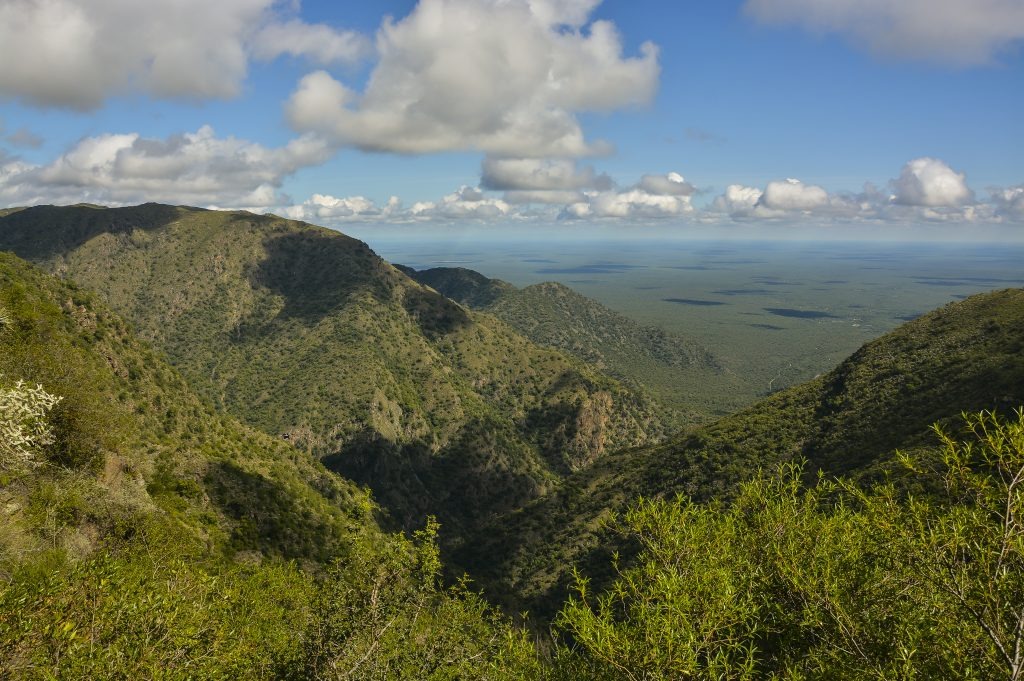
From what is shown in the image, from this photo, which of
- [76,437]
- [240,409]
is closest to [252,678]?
[76,437]

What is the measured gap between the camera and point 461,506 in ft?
400

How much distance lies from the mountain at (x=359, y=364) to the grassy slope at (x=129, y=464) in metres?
40.2

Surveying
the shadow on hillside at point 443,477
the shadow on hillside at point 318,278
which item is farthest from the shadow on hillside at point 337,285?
the shadow on hillside at point 443,477

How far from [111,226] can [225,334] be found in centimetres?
7899

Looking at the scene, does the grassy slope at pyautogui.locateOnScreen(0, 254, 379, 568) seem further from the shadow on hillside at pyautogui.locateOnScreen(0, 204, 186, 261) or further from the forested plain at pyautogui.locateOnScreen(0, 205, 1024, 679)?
the shadow on hillside at pyautogui.locateOnScreen(0, 204, 186, 261)

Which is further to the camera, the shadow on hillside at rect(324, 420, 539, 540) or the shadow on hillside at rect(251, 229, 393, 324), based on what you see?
the shadow on hillside at rect(251, 229, 393, 324)

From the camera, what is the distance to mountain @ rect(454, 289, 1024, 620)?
56656mm

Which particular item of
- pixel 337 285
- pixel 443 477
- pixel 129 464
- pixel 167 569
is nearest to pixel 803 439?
pixel 167 569

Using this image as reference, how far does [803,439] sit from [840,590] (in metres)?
64.5

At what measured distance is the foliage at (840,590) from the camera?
10.1m

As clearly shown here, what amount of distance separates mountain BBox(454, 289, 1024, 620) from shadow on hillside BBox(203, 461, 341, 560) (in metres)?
23.8

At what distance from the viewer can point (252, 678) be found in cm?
1534

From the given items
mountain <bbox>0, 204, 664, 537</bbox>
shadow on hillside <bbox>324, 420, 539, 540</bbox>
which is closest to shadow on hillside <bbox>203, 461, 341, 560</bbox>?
shadow on hillside <bbox>324, 420, 539, 540</bbox>

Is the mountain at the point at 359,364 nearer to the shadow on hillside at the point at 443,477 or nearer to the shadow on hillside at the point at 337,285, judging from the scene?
the shadow on hillside at the point at 443,477
